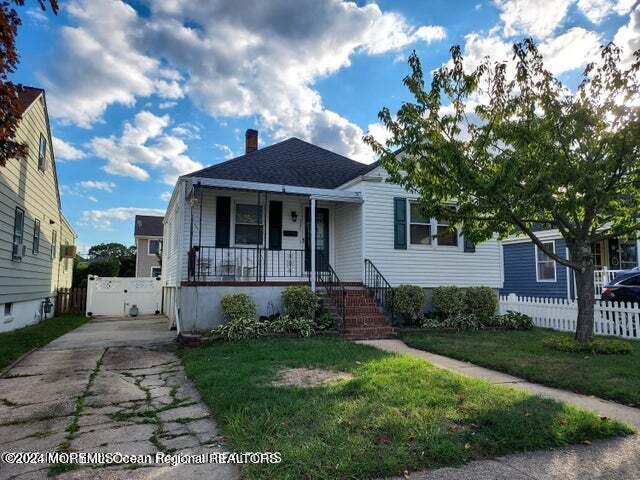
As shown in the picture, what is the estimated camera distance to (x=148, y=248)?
3250 centimetres

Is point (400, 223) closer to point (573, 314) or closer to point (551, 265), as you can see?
point (573, 314)

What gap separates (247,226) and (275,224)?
0.79 meters

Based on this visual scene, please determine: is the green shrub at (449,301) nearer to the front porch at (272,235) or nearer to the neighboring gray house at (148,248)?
the front porch at (272,235)

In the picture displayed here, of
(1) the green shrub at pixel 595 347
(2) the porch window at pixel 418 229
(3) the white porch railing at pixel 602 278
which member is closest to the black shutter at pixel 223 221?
(2) the porch window at pixel 418 229

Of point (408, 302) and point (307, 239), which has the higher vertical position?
point (307, 239)

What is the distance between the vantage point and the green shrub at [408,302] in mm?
10273

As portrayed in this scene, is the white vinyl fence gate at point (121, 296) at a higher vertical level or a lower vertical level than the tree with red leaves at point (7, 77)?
lower

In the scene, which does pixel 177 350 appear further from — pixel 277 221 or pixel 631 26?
pixel 631 26

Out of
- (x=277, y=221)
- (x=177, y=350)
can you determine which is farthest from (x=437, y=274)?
(x=177, y=350)

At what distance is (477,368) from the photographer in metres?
Result: 6.23

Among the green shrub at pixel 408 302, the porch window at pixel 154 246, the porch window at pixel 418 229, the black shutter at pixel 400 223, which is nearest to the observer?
the green shrub at pixel 408 302

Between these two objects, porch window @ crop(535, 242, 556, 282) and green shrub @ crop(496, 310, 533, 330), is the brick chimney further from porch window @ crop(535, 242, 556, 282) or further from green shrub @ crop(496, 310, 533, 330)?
porch window @ crop(535, 242, 556, 282)

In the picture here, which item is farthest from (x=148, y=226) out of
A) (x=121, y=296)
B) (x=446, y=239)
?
(x=446, y=239)

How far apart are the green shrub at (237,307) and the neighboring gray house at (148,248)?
2462 cm
